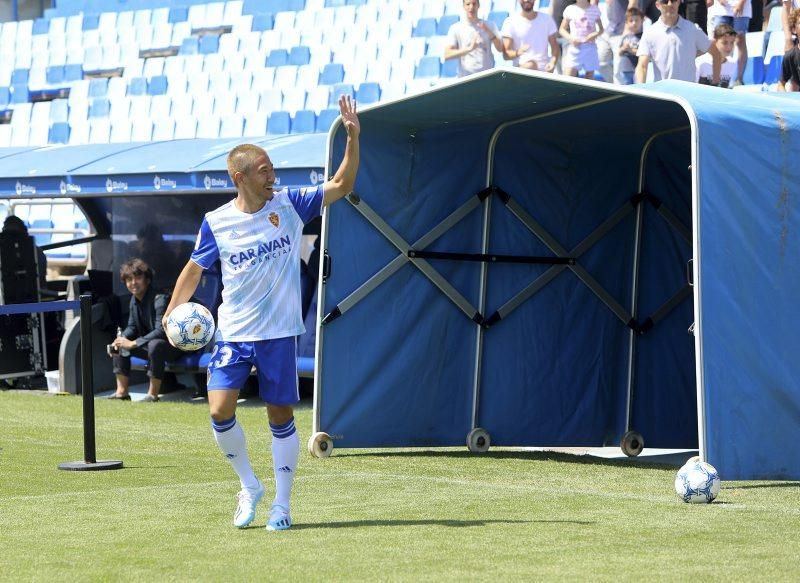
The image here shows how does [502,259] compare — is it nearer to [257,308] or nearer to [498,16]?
[257,308]

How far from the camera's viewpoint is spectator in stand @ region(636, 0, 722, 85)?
15.0m

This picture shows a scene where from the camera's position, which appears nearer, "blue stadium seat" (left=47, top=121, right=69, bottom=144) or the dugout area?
the dugout area

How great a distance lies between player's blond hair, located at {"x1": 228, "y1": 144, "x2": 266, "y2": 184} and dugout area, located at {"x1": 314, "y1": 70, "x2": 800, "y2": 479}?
2.91 m

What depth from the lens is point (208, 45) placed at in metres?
28.8

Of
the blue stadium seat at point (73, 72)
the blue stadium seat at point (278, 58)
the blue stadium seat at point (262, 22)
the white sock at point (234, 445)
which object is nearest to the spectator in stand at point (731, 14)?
the white sock at point (234, 445)

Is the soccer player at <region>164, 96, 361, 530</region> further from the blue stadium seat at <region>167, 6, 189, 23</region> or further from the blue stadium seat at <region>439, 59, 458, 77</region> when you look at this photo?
the blue stadium seat at <region>167, 6, 189, 23</region>

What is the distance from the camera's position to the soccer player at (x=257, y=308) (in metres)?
7.21

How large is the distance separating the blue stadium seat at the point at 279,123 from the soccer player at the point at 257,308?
16140 mm

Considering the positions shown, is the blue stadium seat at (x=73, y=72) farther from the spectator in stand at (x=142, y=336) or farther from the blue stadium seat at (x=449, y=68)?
the spectator in stand at (x=142, y=336)

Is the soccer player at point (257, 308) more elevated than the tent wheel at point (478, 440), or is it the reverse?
the soccer player at point (257, 308)

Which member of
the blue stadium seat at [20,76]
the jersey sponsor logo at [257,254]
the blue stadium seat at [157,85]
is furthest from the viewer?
the blue stadium seat at [20,76]

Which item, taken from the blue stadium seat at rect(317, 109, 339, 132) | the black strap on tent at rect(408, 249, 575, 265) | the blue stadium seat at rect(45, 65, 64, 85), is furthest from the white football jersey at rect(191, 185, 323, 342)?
the blue stadium seat at rect(45, 65, 64, 85)

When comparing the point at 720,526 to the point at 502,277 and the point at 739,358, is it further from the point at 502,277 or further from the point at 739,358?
the point at 502,277

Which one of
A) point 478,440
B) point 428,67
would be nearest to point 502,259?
point 478,440
